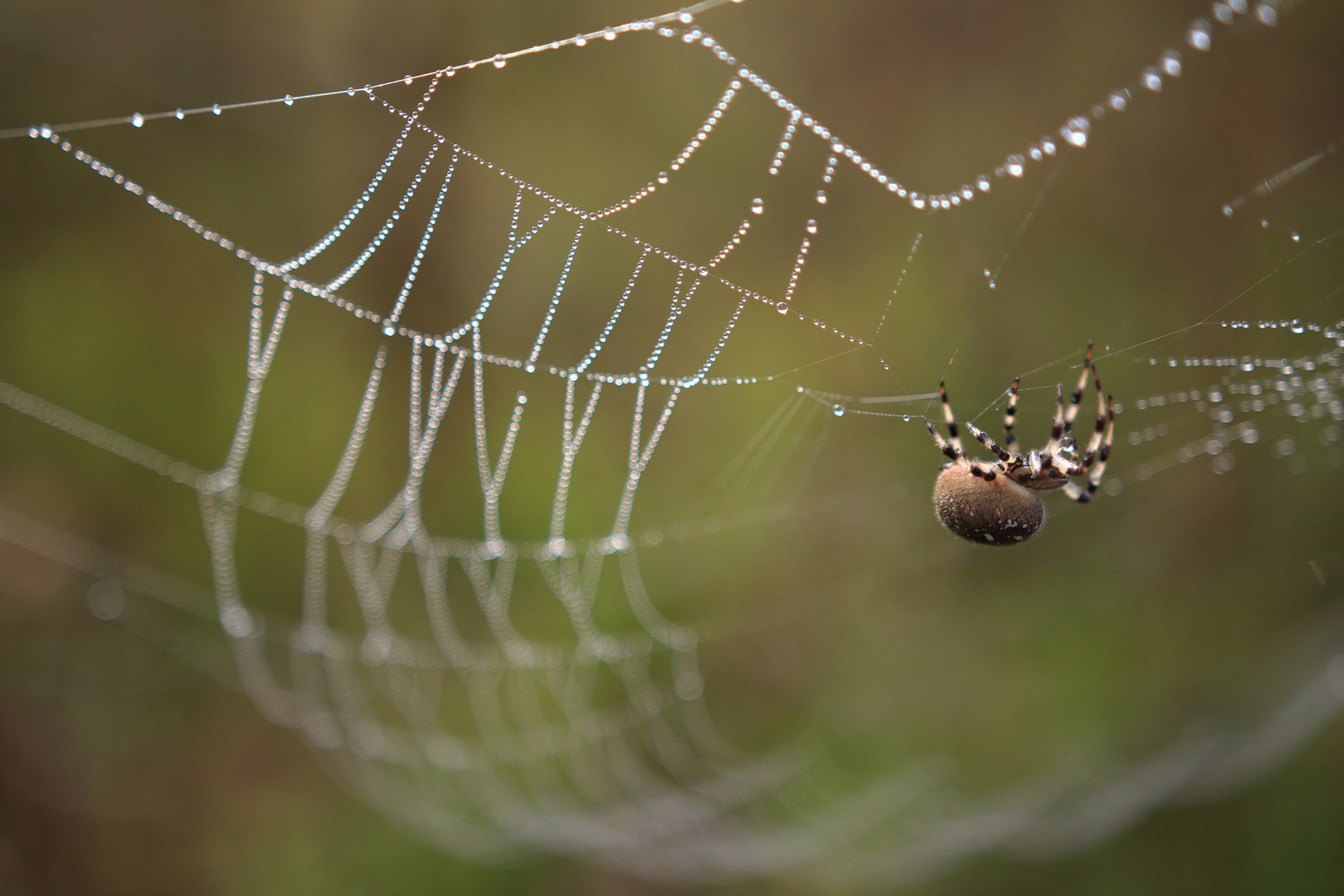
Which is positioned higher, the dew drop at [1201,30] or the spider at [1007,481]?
the dew drop at [1201,30]

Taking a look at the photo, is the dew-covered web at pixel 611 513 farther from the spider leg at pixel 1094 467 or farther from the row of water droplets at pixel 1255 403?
the spider leg at pixel 1094 467

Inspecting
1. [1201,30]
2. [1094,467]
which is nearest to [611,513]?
[1094,467]

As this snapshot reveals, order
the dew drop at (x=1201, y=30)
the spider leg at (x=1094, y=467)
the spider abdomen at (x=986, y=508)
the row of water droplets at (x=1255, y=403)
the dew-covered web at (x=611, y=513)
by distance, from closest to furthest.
Answer: the spider abdomen at (x=986, y=508) < the spider leg at (x=1094, y=467) < the row of water droplets at (x=1255, y=403) < the dew drop at (x=1201, y=30) < the dew-covered web at (x=611, y=513)

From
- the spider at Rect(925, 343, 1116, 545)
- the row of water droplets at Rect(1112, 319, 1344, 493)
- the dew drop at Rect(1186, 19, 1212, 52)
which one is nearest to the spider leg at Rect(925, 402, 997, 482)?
the spider at Rect(925, 343, 1116, 545)

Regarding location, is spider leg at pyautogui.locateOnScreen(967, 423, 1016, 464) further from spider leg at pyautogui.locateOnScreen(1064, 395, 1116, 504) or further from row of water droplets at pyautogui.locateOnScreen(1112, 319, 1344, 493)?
row of water droplets at pyautogui.locateOnScreen(1112, 319, 1344, 493)

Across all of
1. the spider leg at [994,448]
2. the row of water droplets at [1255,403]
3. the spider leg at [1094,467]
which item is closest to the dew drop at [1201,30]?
the row of water droplets at [1255,403]

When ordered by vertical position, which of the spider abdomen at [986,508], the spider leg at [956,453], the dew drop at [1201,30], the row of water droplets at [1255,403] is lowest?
the spider abdomen at [986,508]
